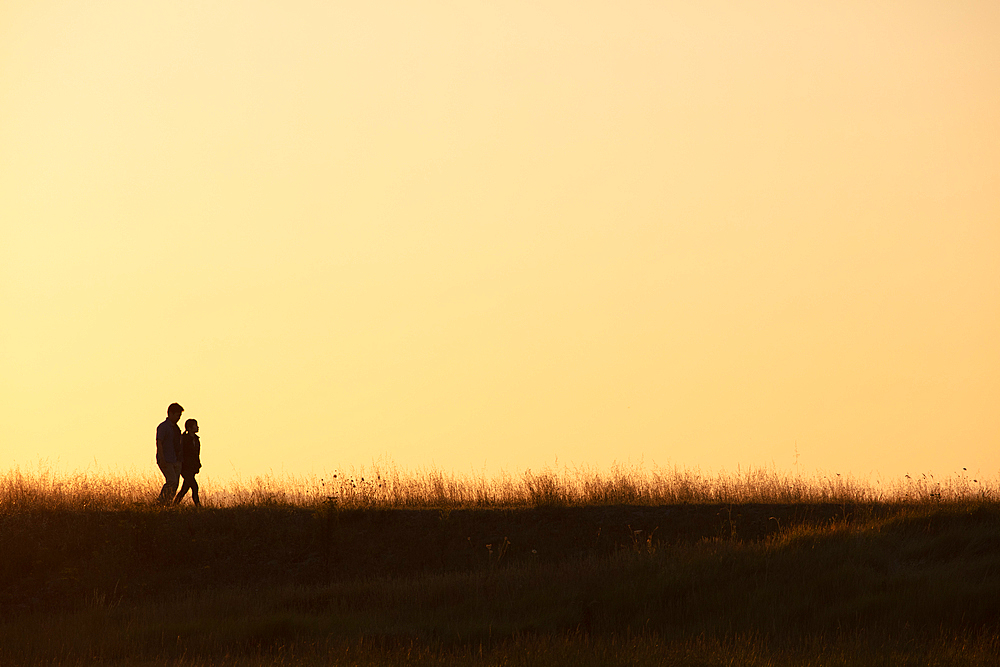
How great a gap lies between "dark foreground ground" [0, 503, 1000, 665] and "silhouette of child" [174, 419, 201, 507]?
1.82ft

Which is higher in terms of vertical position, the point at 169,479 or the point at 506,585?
the point at 169,479

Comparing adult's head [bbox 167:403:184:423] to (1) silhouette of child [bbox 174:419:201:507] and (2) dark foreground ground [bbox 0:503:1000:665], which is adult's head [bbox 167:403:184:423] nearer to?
(1) silhouette of child [bbox 174:419:201:507]

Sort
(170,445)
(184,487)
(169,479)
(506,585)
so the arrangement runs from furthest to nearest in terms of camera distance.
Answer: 1. (184,487)
2. (169,479)
3. (170,445)
4. (506,585)

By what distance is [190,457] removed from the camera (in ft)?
72.6

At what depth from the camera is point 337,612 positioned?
59.9 feet

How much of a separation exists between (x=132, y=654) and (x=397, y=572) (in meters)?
6.68

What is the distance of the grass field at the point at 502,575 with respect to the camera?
1603 centimetres

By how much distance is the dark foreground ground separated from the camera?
15875 millimetres

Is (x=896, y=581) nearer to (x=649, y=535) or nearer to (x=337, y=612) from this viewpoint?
(x=649, y=535)

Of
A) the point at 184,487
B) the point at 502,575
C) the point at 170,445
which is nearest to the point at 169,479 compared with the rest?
the point at 184,487

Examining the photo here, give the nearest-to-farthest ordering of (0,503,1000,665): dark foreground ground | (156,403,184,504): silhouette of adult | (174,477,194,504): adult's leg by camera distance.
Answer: (0,503,1000,665): dark foreground ground < (156,403,184,504): silhouette of adult < (174,477,194,504): adult's leg

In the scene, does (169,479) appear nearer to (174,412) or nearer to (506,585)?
(174,412)

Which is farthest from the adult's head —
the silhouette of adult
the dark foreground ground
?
the dark foreground ground

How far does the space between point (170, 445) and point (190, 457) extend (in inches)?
20.3
